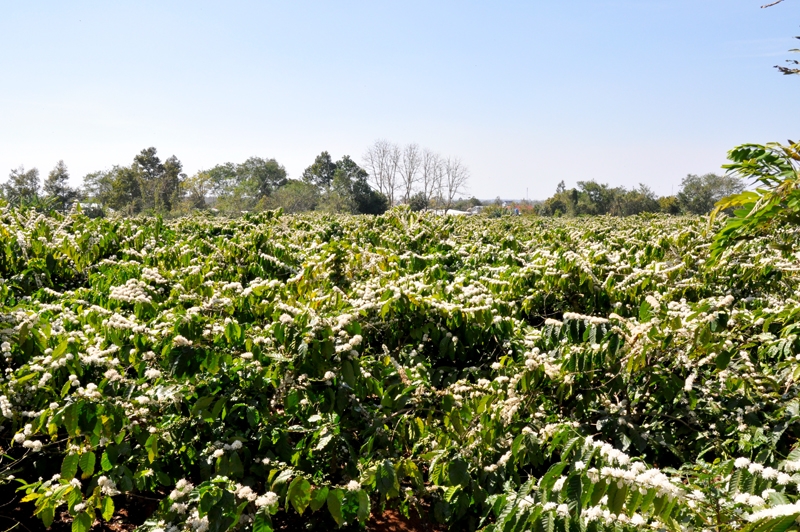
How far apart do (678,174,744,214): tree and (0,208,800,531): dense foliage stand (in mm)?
46248

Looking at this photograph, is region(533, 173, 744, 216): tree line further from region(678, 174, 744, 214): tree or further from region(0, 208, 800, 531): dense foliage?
region(0, 208, 800, 531): dense foliage

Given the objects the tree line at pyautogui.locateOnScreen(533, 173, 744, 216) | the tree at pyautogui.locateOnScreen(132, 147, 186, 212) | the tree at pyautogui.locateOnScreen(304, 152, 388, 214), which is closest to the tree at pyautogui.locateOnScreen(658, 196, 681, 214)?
the tree line at pyautogui.locateOnScreen(533, 173, 744, 216)

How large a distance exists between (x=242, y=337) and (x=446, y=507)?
4.05 ft

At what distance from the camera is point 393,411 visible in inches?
117

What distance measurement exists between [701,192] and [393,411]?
53.3m

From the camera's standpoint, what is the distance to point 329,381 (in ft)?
9.02

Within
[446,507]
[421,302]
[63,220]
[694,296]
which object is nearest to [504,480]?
[446,507]

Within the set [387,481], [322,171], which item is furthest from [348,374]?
[322,171]

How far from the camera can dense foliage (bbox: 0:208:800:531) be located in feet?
6.53

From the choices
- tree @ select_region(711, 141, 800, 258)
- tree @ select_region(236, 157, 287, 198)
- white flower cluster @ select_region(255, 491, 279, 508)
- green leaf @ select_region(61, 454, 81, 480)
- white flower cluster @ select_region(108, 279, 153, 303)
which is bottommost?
green leaf @ select_region(61, 454, 81, 480)

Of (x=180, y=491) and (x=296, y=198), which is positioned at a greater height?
(x=296, y=198)

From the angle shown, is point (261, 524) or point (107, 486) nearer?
point (261, 524)

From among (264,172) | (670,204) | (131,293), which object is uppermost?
(264,172)

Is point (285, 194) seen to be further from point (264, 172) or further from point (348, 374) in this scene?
point (348, 374)
